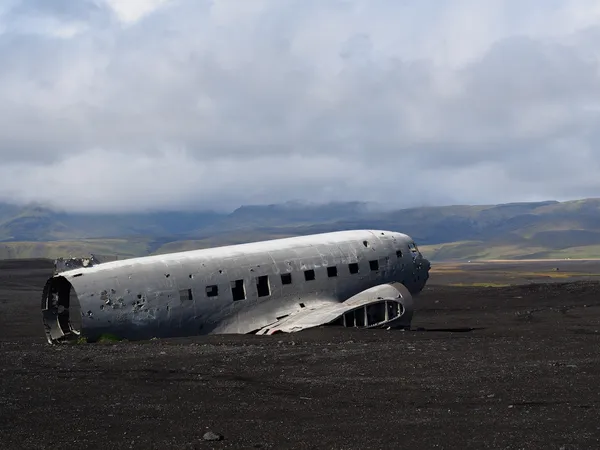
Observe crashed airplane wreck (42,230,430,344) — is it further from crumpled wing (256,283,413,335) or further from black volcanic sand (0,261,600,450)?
black volcanic sand (0,261,600,450)

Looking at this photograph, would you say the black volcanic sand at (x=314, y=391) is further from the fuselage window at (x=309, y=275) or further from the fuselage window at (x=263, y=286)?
the fuselage window at (x=309, y=275)

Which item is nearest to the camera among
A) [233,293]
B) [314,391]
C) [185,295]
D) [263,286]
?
[314,391]

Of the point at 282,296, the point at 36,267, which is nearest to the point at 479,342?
the point at 282,296

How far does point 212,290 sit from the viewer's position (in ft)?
96.3

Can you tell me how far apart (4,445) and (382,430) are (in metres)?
6.16

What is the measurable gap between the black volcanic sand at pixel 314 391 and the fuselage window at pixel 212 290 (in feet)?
6.71

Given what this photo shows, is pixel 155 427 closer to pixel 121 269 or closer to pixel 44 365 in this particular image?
pixel 44 365

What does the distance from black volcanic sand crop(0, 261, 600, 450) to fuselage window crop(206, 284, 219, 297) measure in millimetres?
2046

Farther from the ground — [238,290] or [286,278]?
[286,278]

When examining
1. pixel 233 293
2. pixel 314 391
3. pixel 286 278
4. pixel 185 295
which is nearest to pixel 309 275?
pixel 286 278

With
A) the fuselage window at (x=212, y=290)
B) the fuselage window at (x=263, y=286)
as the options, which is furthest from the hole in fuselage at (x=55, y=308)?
the fuselage window at (x=263, y=286)

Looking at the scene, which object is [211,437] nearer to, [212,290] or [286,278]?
[212,290]

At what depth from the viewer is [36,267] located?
377ft

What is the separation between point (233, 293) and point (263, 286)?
1.31 m
